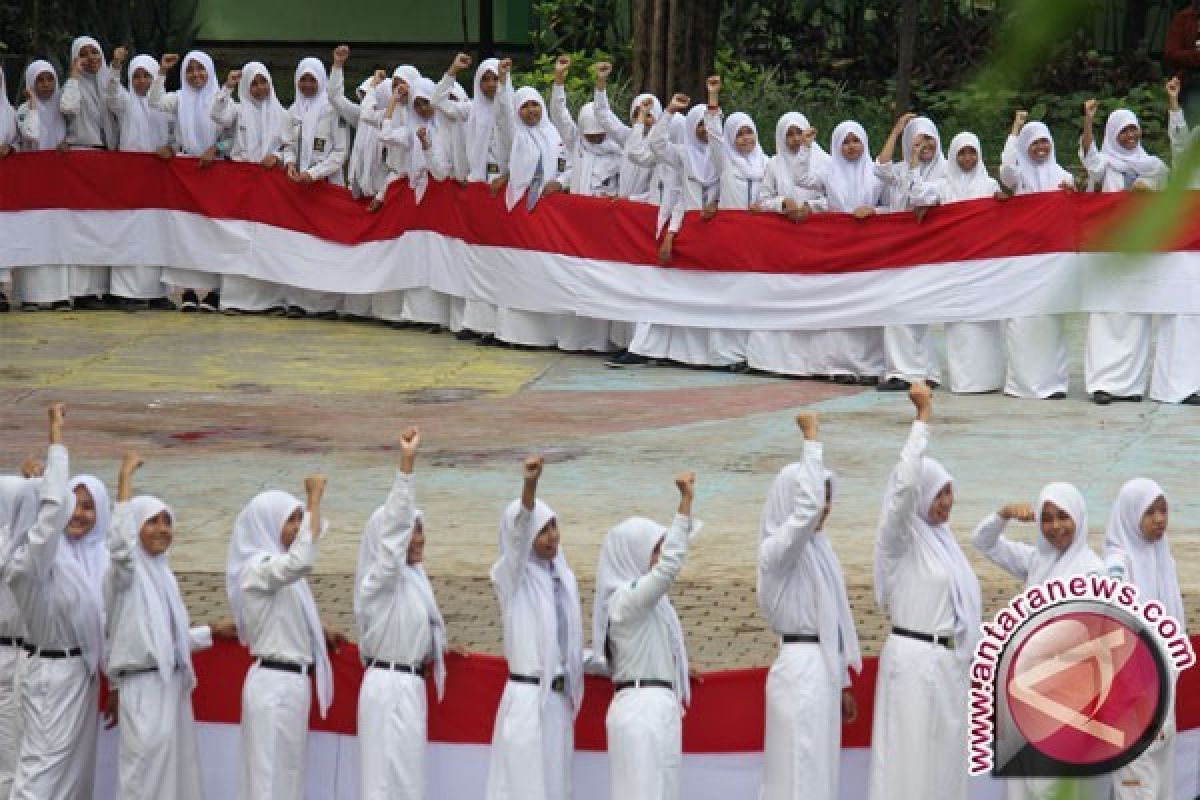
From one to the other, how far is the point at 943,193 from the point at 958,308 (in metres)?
0.78

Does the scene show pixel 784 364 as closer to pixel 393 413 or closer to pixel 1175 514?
pixel 393 413

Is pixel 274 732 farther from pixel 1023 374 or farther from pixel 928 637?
pixel 1023 374

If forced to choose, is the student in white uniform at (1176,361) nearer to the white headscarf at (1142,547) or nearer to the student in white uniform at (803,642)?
the white headscarf at (1142,547)

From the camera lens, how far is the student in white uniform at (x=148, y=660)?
7.19m

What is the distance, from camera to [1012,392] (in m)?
14.9

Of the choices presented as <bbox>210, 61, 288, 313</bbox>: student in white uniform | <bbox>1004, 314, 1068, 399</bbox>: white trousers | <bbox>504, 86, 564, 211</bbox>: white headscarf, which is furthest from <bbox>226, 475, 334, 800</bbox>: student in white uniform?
<bbox>210, 61, 288, 313</bbox>: student in white uniform

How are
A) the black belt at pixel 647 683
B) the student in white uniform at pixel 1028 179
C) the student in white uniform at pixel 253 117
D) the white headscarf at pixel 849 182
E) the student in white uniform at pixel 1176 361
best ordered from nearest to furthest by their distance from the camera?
the black belt at pixel 647 683 < the student in white uniform at pixel 1176 361 < the student in white uniform at pixel 1028 179 < the white headscarf at pixel 849 182 < the student in white uniform at pixel 253 117

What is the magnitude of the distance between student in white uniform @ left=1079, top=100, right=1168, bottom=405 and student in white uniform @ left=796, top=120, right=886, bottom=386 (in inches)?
57.8

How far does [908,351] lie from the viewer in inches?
591

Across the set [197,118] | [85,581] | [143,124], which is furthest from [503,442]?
[85,581]

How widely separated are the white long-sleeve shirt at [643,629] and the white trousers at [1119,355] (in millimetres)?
7816

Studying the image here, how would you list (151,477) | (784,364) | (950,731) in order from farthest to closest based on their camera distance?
(784,364), (151,477), (950,731)

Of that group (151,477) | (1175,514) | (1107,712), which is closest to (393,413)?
(151,477)

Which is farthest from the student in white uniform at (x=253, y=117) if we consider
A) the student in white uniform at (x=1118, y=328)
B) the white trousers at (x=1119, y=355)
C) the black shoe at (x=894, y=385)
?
the white trousers at (x=1119, y=355)
